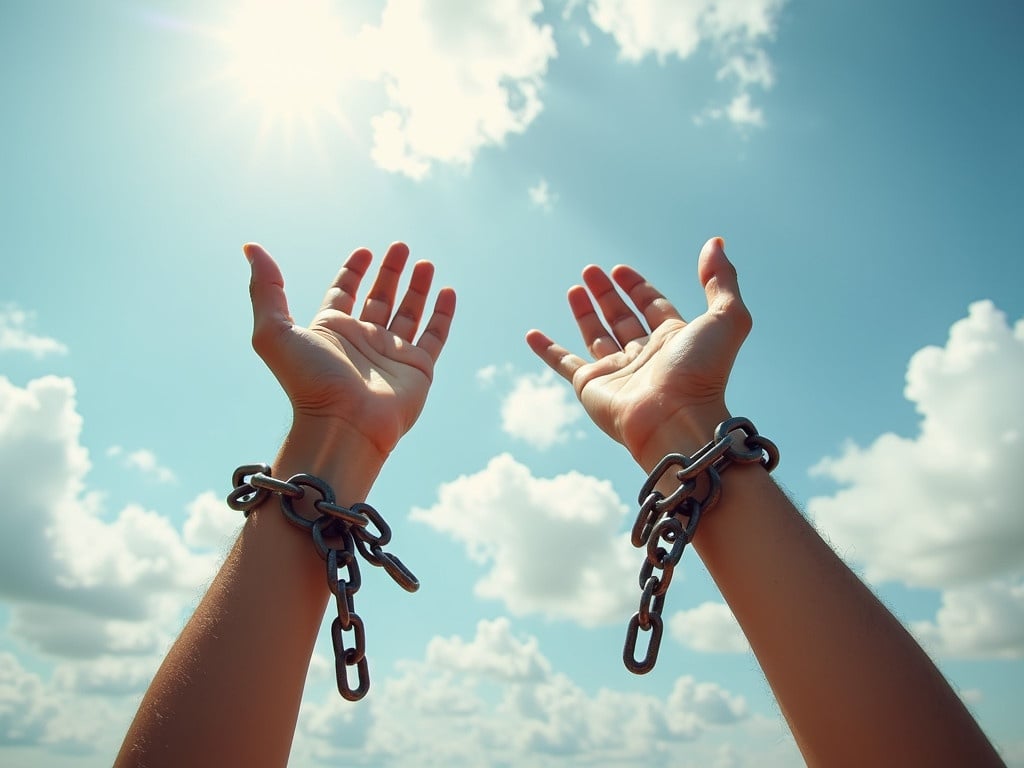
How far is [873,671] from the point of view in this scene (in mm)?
2660

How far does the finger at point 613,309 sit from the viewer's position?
5.50 m

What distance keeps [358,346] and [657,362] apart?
2.32 m

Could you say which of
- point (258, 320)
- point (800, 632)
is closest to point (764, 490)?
point (800, 632)

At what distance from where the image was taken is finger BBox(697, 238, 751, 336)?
14.7 feet

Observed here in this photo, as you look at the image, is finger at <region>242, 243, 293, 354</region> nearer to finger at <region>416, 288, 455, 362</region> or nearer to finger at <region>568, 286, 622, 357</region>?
finger at <region>416, 288, 455, 362</region>

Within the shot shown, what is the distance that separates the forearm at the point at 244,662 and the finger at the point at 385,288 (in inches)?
93.3

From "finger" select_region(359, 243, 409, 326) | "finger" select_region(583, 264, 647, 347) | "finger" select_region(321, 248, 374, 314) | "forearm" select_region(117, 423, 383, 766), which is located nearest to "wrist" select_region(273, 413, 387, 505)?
"forearm" select_region(117, 423, 383, 766)

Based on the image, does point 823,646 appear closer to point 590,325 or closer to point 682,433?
point 682,433

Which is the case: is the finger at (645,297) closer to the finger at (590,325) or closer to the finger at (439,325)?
the finger at (590,325)

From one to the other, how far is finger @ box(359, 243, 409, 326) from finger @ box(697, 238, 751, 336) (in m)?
2.72

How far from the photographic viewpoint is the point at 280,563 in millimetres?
3307

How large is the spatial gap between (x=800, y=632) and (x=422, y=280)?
14.4ft

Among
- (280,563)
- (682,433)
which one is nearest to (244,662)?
(280,563)

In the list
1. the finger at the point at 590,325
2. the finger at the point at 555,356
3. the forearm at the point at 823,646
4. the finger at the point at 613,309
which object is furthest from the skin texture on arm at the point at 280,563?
the forearm at the point at 823,646
